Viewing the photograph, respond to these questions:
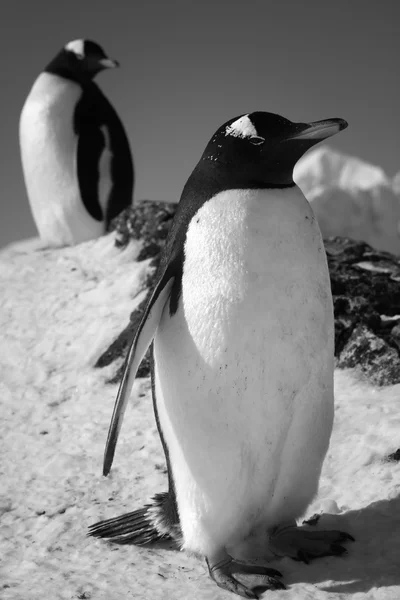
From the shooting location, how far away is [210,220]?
102 inches

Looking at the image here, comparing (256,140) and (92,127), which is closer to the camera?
(256,140)

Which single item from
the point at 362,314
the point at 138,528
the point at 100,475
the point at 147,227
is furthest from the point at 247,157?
the point at 147,227

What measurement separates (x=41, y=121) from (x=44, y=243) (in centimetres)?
153

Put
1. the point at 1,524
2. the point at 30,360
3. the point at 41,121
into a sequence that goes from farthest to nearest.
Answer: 1. the point at 41,121
2. the point at 30,360
3. the point at 1,524

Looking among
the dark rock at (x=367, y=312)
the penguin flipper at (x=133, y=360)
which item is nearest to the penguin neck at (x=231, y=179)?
the penguin flipper at (x=133, y=360)

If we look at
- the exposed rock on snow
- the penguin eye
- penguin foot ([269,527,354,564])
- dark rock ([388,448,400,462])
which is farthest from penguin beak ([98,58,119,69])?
the exposed rock on snow

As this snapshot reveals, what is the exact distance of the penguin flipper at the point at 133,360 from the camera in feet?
8.44

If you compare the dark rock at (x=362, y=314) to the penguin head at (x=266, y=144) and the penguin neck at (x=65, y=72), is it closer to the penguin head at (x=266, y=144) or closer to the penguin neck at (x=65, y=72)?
the penguin head at (x=266, y=144)

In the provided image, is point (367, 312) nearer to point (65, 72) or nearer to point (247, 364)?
point (247, 364)

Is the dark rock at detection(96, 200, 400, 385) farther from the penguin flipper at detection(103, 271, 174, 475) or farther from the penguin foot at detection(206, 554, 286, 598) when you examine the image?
the penguin flipper at detection(103, 271, 174, 475)

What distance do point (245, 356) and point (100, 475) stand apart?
Answer: 1.59 m

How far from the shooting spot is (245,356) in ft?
8.11

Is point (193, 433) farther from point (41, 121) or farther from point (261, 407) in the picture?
point (41, 121)

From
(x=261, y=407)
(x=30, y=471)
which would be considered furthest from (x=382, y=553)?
(x=30, y=471)
